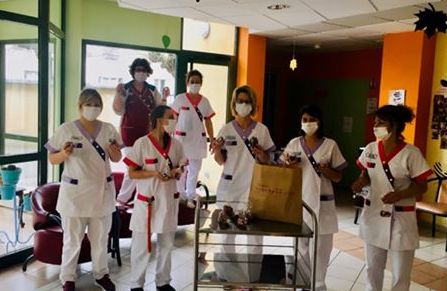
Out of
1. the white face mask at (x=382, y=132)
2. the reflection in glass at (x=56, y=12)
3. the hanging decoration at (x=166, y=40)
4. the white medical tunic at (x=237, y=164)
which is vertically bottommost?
the white medical tunic at (x=237, y=164)

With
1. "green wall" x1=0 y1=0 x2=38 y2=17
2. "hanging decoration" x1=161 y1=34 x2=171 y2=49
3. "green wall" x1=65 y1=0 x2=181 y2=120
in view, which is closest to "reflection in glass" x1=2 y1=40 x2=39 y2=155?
"green wall" x1=0 y1=0 x2=38 y2=17

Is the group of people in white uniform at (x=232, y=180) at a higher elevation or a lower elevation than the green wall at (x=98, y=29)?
lower

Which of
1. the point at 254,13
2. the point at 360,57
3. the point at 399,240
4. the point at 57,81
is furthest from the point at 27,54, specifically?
the point at 360,57

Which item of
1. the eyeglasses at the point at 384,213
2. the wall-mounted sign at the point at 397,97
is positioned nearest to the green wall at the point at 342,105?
the wall-mounted sign at the point at 397,97

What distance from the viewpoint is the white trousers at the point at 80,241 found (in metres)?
3.14

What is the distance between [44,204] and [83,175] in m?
0.77

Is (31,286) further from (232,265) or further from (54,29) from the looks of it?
(54,29)

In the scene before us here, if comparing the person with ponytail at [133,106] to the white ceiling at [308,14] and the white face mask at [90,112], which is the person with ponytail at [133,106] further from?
the white face mask at [90,112]

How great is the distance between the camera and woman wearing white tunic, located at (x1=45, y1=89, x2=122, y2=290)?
3074 mm

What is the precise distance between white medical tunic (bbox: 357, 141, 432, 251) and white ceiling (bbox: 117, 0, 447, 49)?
5.62ft

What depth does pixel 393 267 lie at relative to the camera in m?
2.76

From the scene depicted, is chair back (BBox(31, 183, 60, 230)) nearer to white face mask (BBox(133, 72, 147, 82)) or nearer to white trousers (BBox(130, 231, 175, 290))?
white trousers (BBox(130, 231, 175, 290))

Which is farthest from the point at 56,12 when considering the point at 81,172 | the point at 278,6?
the point at 81,172

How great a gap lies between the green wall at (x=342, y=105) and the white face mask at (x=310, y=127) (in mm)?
5170
